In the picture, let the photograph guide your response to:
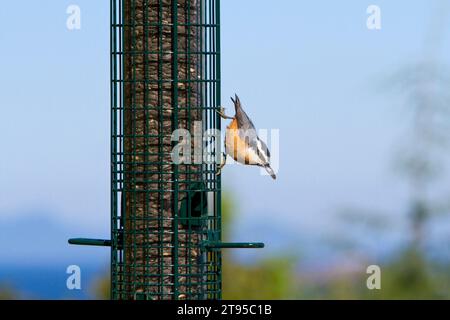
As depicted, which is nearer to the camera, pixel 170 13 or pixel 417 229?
pixel 170 13

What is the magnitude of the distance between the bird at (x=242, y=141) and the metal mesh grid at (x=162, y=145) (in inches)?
4.6

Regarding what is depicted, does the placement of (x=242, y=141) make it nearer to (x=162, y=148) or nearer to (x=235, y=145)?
(x=235, y=145)

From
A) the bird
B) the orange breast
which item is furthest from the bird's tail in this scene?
the orange breast

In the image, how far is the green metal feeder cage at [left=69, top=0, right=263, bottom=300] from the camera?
7.22 m

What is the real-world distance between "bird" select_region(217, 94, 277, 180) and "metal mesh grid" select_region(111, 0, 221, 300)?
0.12 m

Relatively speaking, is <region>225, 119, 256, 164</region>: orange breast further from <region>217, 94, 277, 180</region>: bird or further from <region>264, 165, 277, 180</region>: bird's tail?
<region>264, 165, 277, 180</region>: bird's tail

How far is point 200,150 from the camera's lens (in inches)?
287

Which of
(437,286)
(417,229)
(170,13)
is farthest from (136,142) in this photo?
(437,286)

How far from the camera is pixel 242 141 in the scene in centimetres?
718

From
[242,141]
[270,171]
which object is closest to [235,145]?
[242,141]

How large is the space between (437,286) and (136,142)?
204 inches
